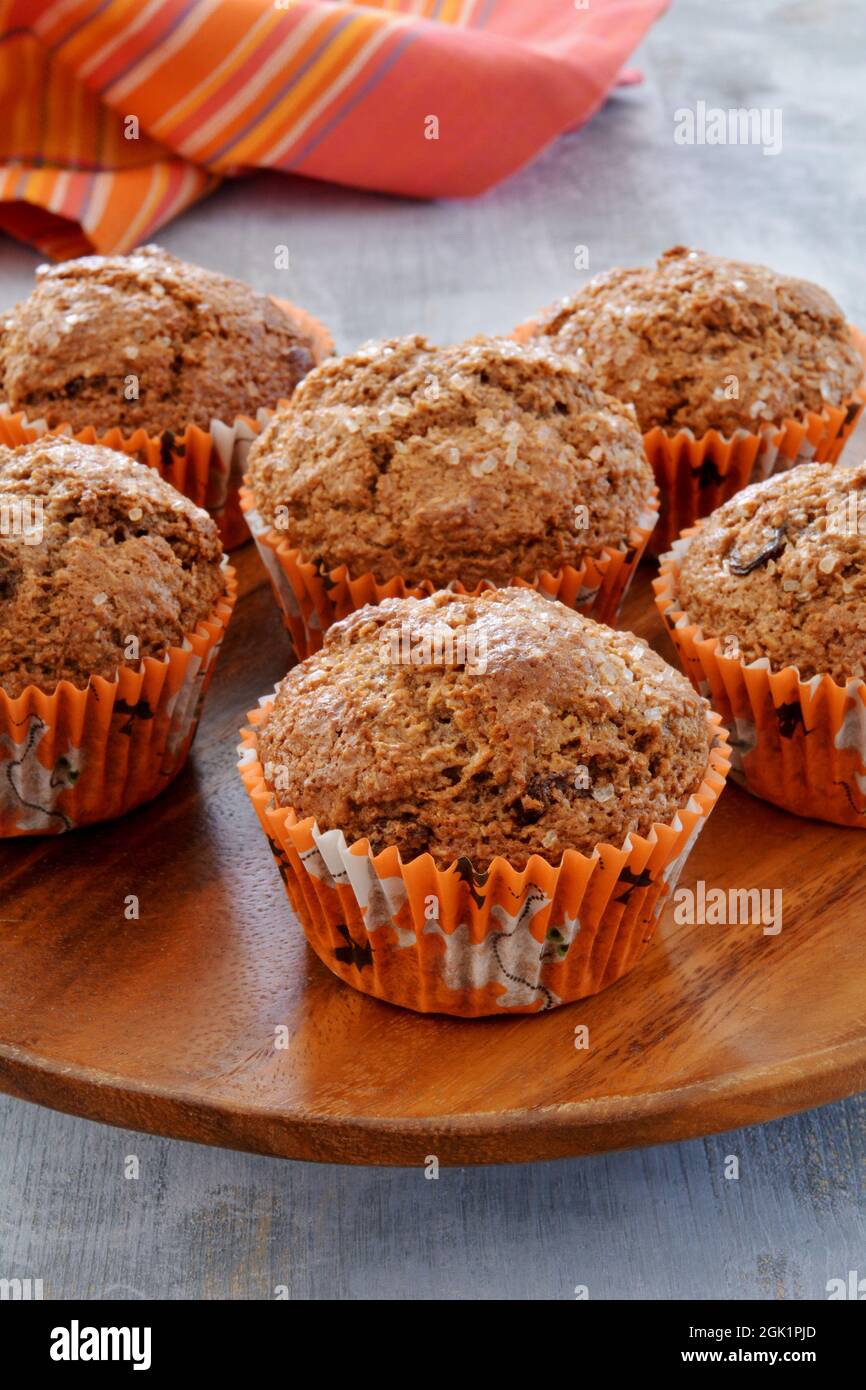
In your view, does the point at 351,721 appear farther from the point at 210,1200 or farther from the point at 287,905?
the point at 210,1200

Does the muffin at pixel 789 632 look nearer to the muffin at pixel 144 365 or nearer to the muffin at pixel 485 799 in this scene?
the muffin at pixel 485 799

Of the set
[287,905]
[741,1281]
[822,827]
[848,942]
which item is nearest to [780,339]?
[822,827]

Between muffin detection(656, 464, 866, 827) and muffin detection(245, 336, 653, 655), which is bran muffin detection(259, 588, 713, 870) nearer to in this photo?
muffin detection(656, 464, 866, 827)

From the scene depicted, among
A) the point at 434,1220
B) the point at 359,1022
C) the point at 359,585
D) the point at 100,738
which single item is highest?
the point at 359,585

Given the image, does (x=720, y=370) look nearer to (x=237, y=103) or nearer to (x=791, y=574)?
(x=791, y=574)

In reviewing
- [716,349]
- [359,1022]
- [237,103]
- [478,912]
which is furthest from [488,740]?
[237,103]

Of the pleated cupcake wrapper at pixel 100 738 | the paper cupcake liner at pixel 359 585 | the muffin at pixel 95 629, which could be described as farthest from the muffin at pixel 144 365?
the pleated cupcake wrapper at pixel 100 738

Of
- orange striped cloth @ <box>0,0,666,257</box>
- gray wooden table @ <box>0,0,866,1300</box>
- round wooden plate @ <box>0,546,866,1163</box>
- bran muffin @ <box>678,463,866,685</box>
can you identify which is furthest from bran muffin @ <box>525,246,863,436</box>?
orange striped cloth @ <box>0,0,666,257</box>
